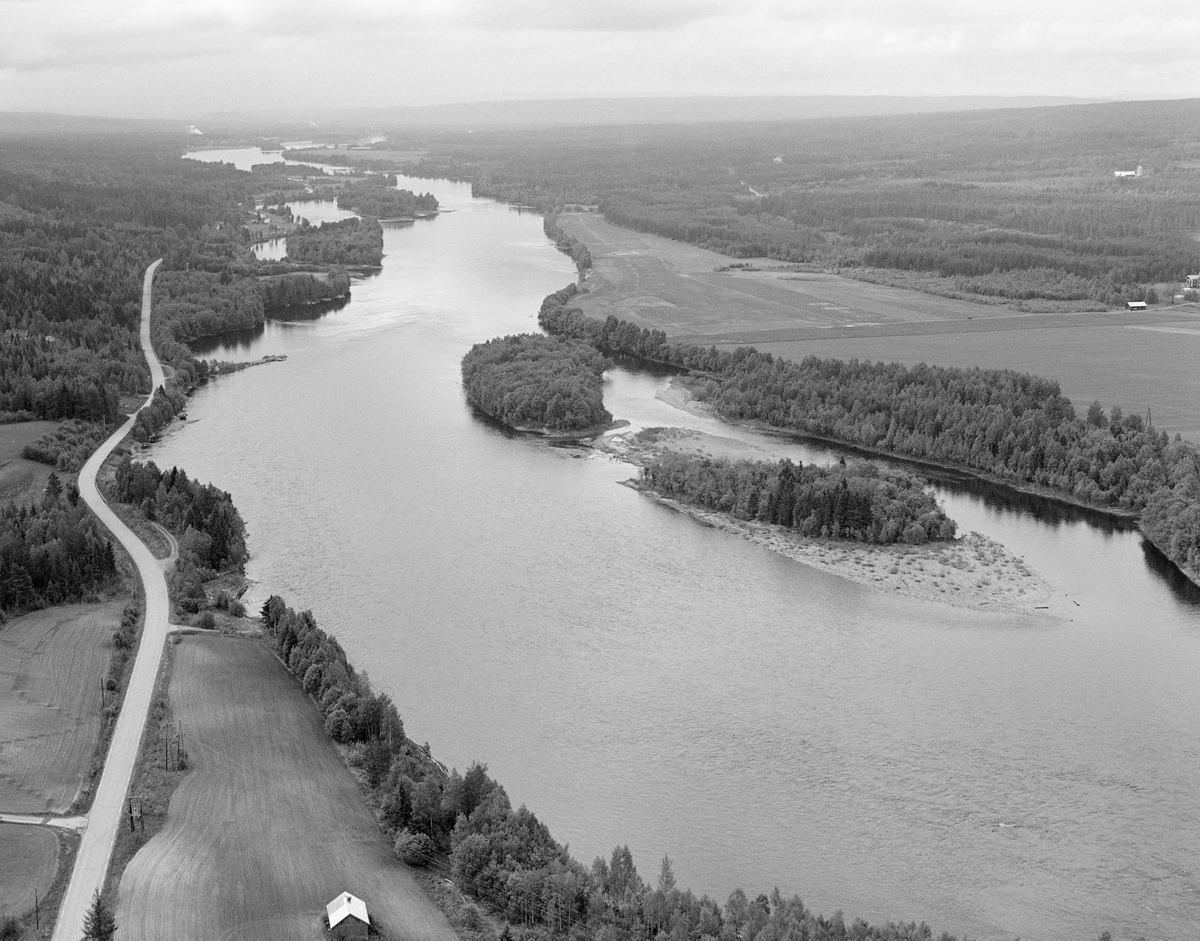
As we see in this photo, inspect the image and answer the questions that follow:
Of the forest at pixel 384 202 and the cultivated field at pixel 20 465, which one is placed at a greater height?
the forest at pixel 384 202

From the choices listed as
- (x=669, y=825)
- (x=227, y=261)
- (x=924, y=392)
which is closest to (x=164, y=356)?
(x=227, y=261)

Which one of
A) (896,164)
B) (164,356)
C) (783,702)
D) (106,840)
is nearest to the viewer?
(106,840)

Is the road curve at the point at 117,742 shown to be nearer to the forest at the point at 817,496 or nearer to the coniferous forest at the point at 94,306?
the coniferous forest at the point at 94,306

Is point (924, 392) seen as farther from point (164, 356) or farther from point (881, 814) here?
point (164, 356)

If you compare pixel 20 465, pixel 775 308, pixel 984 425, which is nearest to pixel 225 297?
pixel 775 308

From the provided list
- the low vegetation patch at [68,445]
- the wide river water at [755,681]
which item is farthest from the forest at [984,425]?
the low vegetation patch at [68,445]

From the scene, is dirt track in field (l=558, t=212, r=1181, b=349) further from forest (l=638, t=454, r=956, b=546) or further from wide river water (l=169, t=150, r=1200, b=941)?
forest (l=638, t=454, r=956, b=546)
